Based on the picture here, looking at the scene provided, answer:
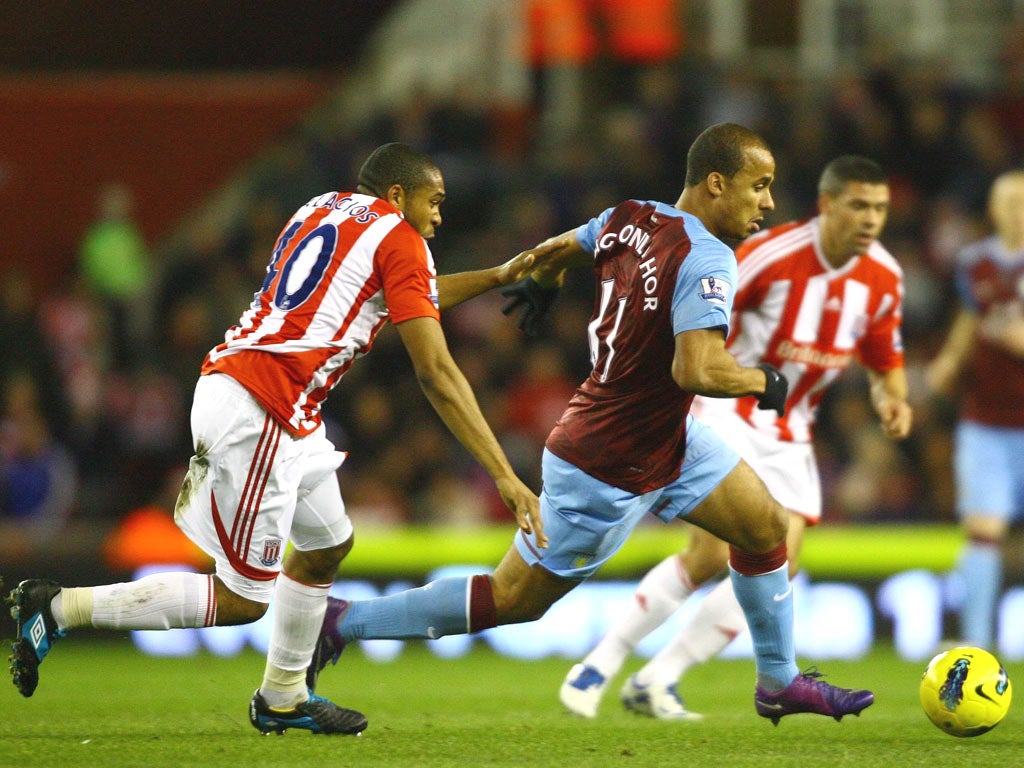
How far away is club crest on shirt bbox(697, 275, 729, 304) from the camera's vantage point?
537 centimetres

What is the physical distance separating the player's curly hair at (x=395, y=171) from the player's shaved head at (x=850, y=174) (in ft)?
6.80

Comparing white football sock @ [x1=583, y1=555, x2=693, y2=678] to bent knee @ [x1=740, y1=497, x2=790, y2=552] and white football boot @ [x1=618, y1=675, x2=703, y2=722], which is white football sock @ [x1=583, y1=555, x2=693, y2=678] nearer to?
white football boot @ [x1=618, y1=675, x2=703, y2=722]

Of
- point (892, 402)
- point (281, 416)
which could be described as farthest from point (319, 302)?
point (892, 402)

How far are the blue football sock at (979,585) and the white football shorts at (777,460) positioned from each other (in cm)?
220

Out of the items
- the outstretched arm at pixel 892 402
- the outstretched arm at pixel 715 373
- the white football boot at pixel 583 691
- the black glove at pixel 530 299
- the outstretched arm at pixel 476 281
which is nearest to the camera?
the outstretched arm at pixel 715 373

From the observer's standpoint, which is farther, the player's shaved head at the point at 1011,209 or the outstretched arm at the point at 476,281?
the player's shaved head at the point at 1011,209

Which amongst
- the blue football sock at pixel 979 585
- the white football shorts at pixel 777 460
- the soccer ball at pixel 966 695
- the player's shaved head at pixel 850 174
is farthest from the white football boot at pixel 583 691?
the blue football sock at pixel 979 585

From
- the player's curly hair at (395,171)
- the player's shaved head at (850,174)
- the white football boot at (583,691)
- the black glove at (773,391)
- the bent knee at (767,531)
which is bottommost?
the white football boot at (583,691)

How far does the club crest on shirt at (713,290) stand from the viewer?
5.37 m

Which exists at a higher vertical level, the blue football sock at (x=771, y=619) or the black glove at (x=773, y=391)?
the black glove at (x=773, y=391)

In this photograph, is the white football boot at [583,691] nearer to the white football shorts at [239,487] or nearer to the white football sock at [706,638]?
the white football sock at [706,638]

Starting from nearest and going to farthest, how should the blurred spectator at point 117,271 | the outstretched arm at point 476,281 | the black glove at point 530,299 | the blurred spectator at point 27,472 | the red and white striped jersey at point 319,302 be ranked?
the red and white striped jersey at point 319,302 < the outstretched arm at point 476,281 < the black glove at point 530,299 < the blurred spectator at point 27,472 < the blurred spectator at point 117,271

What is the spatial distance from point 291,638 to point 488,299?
24.9 ft

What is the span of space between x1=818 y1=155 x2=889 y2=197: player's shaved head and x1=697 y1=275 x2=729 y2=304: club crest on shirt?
1909 mm
